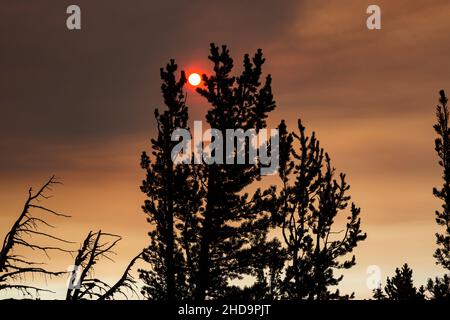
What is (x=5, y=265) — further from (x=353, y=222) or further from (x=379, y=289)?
(x=379, y=289)

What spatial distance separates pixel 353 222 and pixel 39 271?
77.9ft

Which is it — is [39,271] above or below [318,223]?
below

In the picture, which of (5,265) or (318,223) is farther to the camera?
(318,223)

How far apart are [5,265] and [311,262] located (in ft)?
76.4

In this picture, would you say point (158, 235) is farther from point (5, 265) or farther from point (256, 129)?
point (5, 265)

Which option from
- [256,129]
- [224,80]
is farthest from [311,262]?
[224,80]

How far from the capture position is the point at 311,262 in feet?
92.4
